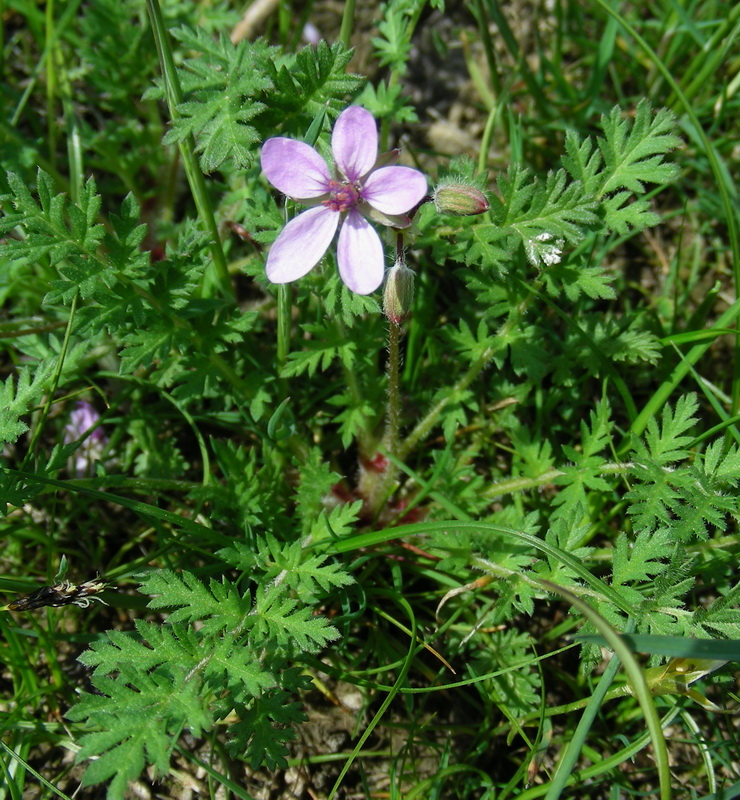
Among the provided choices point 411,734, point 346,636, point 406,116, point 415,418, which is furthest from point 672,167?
point 411,734

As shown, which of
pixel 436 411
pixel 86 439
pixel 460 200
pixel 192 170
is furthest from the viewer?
pixel 86 439

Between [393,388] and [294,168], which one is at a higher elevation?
[294,168]

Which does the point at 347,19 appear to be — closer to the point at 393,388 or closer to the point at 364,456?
the point at 393,388

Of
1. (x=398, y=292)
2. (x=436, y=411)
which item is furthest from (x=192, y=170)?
(x=436, y=411)

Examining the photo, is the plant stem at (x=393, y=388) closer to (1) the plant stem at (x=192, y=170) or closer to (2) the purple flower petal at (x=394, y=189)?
(2) the purple flower petal at (x=394, y=189)

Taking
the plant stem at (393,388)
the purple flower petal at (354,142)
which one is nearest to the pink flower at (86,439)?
the plant stem at (393,388)

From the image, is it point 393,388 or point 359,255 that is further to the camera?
point 393,388
